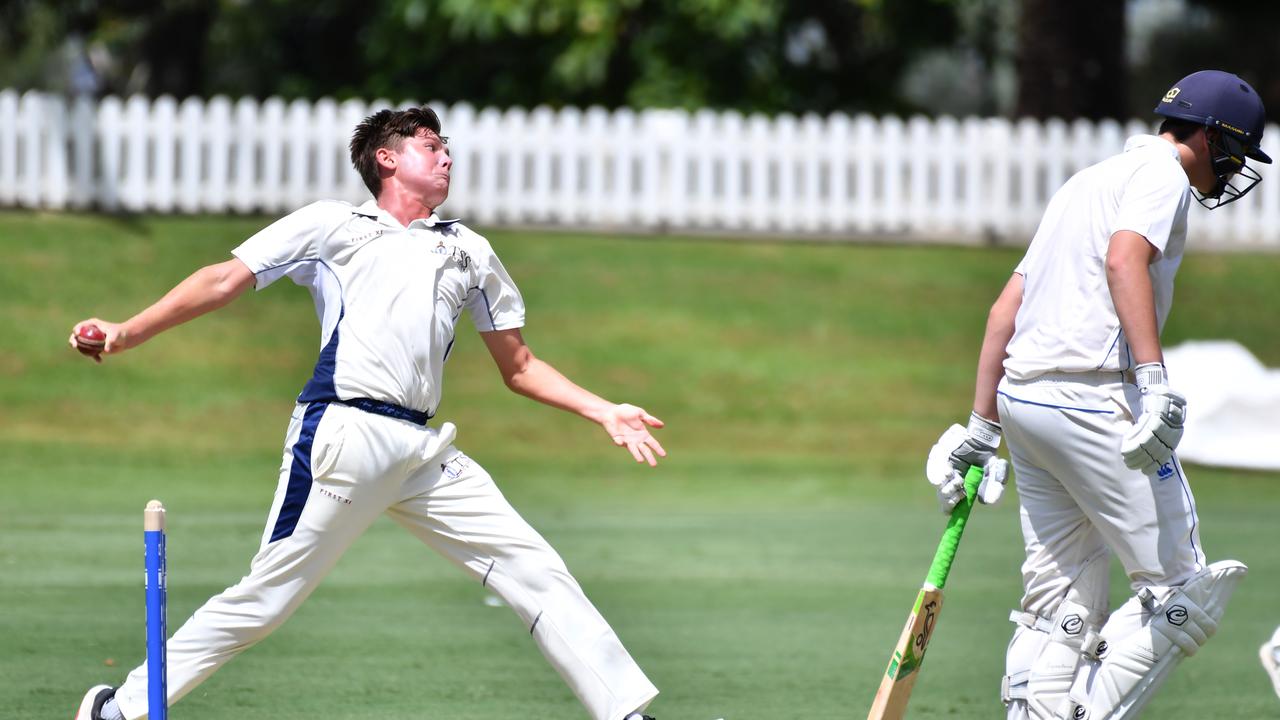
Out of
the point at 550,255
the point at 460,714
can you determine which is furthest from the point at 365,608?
the point at 550,255

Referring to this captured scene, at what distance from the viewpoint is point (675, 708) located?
620cm

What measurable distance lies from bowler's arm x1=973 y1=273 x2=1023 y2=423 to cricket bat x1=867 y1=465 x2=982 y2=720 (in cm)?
24

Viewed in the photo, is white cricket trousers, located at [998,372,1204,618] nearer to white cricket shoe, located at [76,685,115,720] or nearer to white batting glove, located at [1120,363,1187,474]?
white batting glove, located at [1120,363,1187,474]

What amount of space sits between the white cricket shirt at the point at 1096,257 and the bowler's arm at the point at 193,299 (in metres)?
2.30

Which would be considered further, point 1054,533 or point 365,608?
point 365,608

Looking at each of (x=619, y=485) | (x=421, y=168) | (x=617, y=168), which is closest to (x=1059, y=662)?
(x=421, y=168)

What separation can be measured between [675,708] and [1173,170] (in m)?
2.54

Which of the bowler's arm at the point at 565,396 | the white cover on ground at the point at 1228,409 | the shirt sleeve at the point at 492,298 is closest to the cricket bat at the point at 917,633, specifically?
the bowler's arm at the point at 565,396

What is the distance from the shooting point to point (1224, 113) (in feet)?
17.1

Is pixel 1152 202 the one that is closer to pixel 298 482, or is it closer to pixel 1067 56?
pixel 298 482

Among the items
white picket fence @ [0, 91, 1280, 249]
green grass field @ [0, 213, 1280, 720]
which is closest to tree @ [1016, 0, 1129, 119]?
white picket fence @ [0, 91, 1280, 249]

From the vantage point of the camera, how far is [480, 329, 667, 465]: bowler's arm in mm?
5348

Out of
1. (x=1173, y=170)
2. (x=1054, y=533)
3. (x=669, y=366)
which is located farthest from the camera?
(x=669, y=366)

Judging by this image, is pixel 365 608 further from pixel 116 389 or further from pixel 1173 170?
pixel 116 389
